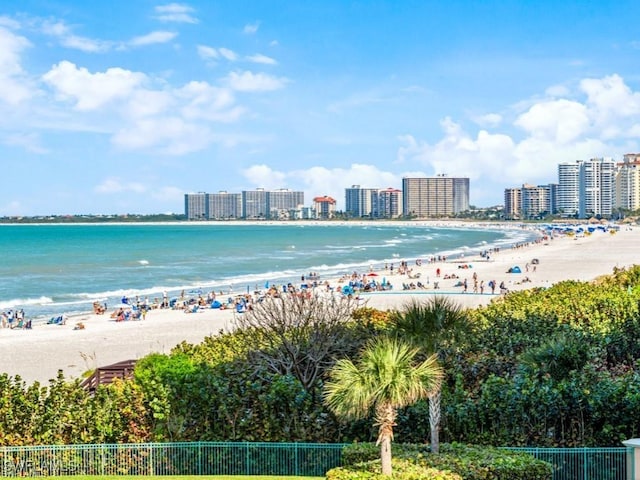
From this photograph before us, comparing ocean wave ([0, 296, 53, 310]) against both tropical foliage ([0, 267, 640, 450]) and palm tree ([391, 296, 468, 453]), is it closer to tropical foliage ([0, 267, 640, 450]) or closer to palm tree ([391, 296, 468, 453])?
tropical foliage ([0, 267, 640, 450])

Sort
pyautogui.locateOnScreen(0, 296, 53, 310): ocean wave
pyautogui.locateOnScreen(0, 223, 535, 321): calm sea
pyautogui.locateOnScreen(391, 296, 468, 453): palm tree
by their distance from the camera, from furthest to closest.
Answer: pyautogui.locateOnScreen(0, 223, 535, 321): calm sea < pyautogui.locateOnScreen(0, 296, 53, 310): ocean wave < pyautogui.locateOnScreen(391, 296, 468, 453): palm tree

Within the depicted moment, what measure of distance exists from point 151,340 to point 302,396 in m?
24.1

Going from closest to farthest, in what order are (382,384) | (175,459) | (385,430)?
(382,384)
(385,430)
(175,459)

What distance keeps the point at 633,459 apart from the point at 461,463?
2435 mm

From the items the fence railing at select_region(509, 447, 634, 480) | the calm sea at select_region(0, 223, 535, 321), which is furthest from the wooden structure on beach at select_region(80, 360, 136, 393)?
the calm sea at select_region(0, 223, 535, 321)

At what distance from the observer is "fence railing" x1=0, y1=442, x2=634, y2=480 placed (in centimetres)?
1336

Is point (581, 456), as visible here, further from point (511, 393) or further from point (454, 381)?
point (454, 381)

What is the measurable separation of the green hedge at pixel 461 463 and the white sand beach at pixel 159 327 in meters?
4.35

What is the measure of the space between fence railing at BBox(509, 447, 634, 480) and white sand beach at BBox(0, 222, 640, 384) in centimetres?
452

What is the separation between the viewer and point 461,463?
460 inches

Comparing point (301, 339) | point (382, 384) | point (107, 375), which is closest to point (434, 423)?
point (382, 384)

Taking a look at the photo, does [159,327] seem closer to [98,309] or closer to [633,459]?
[98,309]

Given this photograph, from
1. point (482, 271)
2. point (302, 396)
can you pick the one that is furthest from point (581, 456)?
point (482, 271)

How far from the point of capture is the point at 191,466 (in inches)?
538
